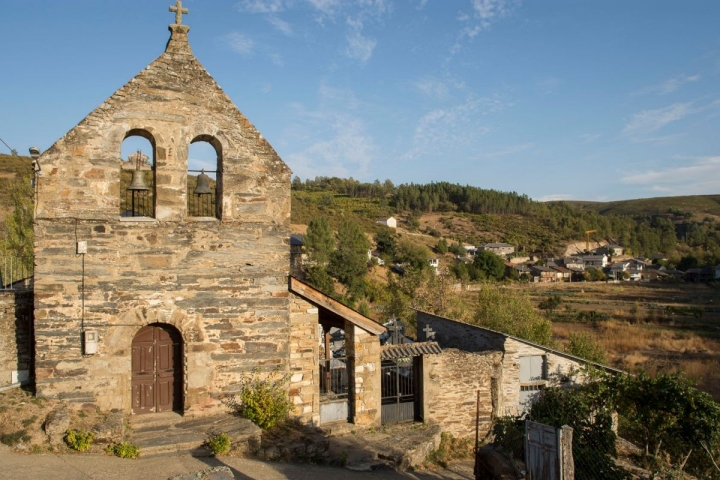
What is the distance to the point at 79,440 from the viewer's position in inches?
328

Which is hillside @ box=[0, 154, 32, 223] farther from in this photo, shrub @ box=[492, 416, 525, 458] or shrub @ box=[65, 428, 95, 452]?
shrub @ box=[492, 416, 525, 458]

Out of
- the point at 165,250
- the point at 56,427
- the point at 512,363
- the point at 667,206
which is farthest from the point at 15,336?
the point at 667,206

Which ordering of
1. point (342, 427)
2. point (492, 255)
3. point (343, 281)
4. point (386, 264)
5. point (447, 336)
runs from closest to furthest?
point (342, 427) < point (447, 336) < point (343, 281) < point (386, 264) < point (492, 255)

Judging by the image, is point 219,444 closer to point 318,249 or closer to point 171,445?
point 171,445

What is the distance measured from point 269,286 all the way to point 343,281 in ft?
111

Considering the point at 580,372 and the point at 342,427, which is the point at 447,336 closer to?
the point at 580,372

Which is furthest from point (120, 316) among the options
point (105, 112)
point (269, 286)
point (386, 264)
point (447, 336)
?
point (386, 264)

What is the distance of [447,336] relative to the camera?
18719mm

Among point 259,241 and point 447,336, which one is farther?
point 447,336

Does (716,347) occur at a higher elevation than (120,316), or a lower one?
lower

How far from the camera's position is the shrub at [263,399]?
10.1 meters

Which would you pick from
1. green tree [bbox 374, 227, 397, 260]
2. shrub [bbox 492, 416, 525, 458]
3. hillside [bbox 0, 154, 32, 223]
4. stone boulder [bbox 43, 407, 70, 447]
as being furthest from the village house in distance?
green tree [bbox 374, 227, 397, 260]

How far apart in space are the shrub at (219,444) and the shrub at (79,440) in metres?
1.93

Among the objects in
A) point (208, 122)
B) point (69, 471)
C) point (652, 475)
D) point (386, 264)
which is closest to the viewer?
point (69, 471)
